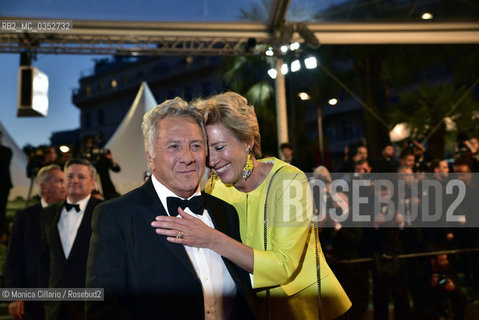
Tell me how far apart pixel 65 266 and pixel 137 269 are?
86.6 inches

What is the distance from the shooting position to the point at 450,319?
5.20 meters

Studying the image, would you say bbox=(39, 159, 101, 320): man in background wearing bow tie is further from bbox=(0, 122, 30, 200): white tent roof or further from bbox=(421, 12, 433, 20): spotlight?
bbox=(421, 12, 433, 20): spotlight

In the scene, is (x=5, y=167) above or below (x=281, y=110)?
below

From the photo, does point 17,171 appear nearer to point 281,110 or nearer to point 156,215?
point 281,110

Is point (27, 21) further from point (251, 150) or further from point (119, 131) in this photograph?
point (251, 150)

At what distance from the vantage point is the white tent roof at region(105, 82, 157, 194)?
10.9 m

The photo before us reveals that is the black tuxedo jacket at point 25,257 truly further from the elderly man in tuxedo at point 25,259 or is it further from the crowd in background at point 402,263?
the crowd in background at point 402,263

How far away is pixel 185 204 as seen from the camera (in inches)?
75.6

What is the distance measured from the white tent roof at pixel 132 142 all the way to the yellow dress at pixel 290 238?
874 cm

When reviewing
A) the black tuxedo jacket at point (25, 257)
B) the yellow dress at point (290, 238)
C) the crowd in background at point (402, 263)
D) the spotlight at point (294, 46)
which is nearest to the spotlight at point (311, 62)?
the spotlight at point (294, 46)

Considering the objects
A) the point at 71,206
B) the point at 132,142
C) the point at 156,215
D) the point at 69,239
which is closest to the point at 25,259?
the point at 69,239

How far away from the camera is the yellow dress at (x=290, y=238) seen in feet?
7.13

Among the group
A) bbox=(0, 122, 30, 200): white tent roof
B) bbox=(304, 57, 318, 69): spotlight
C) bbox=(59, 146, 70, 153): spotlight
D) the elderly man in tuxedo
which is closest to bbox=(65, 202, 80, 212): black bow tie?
the elderly man in tuxedo

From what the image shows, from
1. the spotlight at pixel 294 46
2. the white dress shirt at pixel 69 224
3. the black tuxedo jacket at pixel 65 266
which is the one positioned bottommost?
the black tuxedo jacket at pixel 65 266
